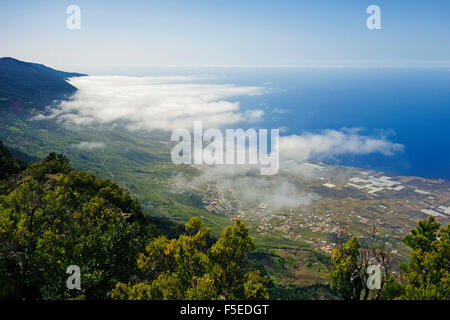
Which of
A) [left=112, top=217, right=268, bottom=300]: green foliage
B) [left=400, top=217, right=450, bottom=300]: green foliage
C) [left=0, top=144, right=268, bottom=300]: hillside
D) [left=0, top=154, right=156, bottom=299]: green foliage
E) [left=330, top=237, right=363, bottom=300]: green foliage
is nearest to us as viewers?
[left=400, top=217, right=450, bottom=300]: green foliage

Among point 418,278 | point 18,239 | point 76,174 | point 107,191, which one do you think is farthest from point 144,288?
point 76,174

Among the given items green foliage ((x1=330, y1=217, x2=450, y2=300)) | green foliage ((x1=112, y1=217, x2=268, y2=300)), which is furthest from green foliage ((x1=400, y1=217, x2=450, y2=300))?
green foliage ((x1=112, y1=217, x2=268, y2=300))

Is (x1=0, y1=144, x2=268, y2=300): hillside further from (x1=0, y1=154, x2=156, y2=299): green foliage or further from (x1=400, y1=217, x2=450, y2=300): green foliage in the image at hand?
(x1=400, y1=217, x2=450, y2=300): green foliage

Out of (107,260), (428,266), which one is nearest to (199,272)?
(107,260)

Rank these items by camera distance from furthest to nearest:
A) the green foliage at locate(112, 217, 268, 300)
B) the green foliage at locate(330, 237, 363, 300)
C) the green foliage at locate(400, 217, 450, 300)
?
1. the green foliage at locate(330, 237, 363, 300)
2. the green foliage at locate(112, 217, 268, 300)
3. the green foliage at locate(400, 217, 450, 300)

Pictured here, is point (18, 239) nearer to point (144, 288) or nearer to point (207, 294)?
point (144, 288)
